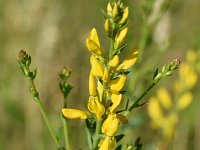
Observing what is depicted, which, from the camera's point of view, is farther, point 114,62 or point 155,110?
point 155,110

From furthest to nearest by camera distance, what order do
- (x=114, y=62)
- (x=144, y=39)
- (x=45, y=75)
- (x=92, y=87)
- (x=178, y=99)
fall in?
(x=45, y=75) → (x=178, y=99) → (x=144, y=39) → (x=92, y=87) → (x=114, y=62)

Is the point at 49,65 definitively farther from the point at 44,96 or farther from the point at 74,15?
the point at 74,15

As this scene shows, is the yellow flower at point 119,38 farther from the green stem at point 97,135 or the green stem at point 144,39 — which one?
the green stem at point 144,39

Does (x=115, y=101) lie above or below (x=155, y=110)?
above

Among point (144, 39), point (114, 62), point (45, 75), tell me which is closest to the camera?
point (114, 62)

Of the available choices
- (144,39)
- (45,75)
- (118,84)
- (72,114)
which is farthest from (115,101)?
(45,75)

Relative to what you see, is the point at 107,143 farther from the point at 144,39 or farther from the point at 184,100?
the point at 184,100

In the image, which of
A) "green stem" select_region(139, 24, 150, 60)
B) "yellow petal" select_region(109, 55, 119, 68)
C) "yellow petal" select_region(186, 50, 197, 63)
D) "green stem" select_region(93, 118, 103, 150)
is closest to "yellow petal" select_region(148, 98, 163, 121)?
"yellow petal" select_region(186, 50, 197, 63)
